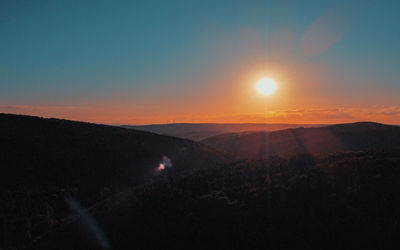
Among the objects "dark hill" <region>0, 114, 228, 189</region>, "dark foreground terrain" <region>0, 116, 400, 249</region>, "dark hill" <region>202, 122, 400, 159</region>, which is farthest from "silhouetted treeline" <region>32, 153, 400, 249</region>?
"dark hill" <region>202, 122, 400, 159</region>

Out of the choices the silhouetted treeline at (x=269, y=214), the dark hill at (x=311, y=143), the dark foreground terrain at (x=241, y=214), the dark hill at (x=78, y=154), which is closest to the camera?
the silhouetted treeline at (x=269, y=214)

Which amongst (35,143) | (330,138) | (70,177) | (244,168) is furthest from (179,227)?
(330,138)

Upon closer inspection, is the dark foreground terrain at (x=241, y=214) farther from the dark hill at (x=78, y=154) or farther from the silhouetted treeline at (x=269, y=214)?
the dark hill at (x=78, y=154)

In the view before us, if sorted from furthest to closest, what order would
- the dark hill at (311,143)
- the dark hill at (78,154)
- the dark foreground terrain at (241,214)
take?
the dark hill at (311,143)
the dark hill at (78,154)
the dark foreground terrain at (241,214)

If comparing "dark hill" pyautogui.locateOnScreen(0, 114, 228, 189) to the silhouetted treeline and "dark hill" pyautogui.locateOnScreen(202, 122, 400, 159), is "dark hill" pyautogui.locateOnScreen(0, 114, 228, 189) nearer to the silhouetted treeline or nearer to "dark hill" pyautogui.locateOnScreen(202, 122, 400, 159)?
the silhouetted treeline

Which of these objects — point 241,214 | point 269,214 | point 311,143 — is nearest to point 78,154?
point 241,214

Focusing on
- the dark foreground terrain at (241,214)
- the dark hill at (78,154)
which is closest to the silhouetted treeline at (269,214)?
the dark foreground terrain at (241,214)

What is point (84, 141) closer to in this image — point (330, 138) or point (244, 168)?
point (244, 168)

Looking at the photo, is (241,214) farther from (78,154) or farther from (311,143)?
(311,143)

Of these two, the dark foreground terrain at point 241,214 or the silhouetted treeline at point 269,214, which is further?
the dark foreground terrain at point 241,214
